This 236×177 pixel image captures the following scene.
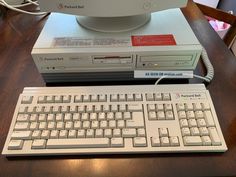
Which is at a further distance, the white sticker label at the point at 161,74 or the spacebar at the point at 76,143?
the white sticker label at the point at 161,74

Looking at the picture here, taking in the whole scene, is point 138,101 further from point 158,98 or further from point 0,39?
point 0,39

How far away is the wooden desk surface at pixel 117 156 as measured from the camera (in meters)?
0.38

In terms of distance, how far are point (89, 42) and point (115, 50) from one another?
2.9 inches

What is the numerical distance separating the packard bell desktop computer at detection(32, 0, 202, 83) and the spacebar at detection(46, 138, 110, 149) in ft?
0.61

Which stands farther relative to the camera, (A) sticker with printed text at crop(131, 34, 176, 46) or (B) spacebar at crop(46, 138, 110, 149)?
(A) sticker with printed text at crop(131, 34, 176, 46)

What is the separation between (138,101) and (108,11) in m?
0.23

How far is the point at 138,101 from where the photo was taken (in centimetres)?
47

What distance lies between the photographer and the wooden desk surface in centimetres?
38

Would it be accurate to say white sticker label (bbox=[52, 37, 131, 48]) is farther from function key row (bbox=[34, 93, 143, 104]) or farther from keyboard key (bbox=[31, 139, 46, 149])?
keyboard key (bbox=[31, 139, 46, 149])

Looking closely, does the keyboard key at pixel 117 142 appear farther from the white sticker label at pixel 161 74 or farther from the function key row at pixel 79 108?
the white sticker label at pixel 161 74

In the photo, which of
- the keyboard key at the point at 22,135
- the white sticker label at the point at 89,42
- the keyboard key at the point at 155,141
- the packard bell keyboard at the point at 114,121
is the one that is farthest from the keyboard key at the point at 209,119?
the keyboard key at the point at 22,135

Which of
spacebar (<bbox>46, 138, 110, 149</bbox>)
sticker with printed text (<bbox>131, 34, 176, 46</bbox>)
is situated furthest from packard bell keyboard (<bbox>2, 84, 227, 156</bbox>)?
sticker with printed text (<bbox>131, 34, 176, 46</bbox>)

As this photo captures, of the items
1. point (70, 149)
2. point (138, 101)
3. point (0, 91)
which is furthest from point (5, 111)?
point (138, 101)

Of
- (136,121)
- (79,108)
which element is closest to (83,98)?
(79,108)
